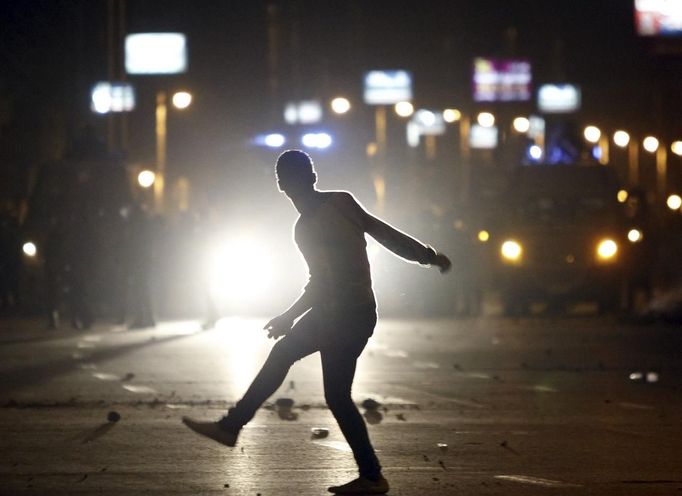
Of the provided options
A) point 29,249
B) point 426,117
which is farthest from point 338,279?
point 426,117

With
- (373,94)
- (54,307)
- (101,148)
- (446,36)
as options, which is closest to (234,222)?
(101,148)

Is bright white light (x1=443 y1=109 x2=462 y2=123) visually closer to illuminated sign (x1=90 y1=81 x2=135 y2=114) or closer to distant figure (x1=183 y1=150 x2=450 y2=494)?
illuminated sign (x1=90 y1=81 x2=135 y2=114)

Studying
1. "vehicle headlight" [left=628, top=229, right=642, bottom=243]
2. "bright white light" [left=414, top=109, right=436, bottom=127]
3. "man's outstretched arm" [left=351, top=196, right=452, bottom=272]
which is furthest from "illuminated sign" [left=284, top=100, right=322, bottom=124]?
"man's outstretched arm" [left=351, top=196, right=452, bottom=272]

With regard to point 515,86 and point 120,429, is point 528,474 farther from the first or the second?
point 515,86

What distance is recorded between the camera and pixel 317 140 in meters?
37.2

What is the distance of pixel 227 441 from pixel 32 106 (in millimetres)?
61498

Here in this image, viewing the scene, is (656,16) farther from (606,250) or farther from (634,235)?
(606,250)

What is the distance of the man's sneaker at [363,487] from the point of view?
859 cm

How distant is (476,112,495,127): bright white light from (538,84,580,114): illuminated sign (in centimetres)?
621

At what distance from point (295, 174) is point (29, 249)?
24.5 metres

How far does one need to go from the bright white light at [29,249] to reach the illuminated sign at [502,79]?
75.8 m

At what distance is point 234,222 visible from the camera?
36594 mm

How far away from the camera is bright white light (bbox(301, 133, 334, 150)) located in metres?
37.0

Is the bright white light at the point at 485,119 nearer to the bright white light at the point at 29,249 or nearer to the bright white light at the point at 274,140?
the bright white light at the point at 274,140
